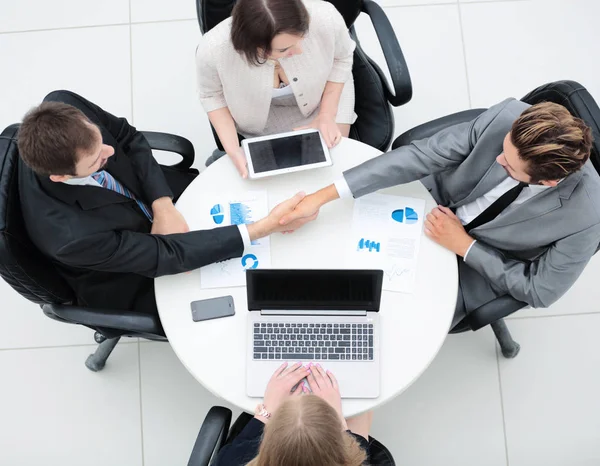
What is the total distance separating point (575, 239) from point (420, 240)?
1.51ft

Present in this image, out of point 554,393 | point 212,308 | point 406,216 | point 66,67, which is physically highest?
point 66,67

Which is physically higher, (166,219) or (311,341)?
(166,219)

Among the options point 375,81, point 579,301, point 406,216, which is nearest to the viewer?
point 406,216

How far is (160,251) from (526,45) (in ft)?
6.90

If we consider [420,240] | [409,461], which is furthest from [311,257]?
[409,461]

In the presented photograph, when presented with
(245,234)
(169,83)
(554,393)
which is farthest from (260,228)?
(554,393)

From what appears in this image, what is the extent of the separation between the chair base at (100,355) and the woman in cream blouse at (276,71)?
977mm

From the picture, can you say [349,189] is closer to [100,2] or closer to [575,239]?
[575,239]

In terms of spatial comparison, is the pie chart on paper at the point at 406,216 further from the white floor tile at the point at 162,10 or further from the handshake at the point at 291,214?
the white floor tile at the point at 162,10

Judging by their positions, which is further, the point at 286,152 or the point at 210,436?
the point at 286,152

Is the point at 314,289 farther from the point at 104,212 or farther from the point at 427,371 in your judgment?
the point at 427,371

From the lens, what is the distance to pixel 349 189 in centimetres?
211

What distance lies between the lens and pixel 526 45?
3131 mm

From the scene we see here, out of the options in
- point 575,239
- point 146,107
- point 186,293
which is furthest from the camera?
point 146,107
